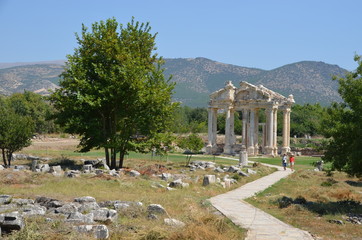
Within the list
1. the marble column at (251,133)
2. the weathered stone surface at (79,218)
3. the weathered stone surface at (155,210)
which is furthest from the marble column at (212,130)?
the weathered stone surface at (79,218)

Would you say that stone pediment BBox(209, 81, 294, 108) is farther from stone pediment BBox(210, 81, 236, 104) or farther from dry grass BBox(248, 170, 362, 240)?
dry grass BBox(248, 170, 362, 240)

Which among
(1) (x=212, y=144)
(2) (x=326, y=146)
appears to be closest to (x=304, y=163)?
(1) (x=212, y=144)

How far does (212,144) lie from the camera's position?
207 feet

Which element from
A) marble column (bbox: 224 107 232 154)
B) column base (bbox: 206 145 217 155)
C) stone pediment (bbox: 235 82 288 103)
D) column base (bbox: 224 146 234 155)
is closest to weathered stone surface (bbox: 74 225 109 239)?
stone pediment (bbox: 235 82 288 103)

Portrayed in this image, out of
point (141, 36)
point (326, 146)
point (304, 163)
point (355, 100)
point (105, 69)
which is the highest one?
point (141, 36)

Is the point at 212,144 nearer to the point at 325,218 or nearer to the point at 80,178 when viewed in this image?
the point at 80,178

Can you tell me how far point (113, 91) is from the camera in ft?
104

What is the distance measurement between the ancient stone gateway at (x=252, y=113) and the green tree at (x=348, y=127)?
117ft

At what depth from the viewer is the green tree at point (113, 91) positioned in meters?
31.1

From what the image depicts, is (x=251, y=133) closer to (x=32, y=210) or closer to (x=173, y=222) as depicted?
(x=173, y=222)

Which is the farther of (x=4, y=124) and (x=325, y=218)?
(x=4, y=124)

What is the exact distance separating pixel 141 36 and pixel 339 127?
19896 millimetres

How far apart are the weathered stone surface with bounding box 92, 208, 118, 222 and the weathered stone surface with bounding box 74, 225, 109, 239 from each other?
4.00ft

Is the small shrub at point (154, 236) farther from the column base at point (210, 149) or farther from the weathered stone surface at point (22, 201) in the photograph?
the column base at point (210, 149)
